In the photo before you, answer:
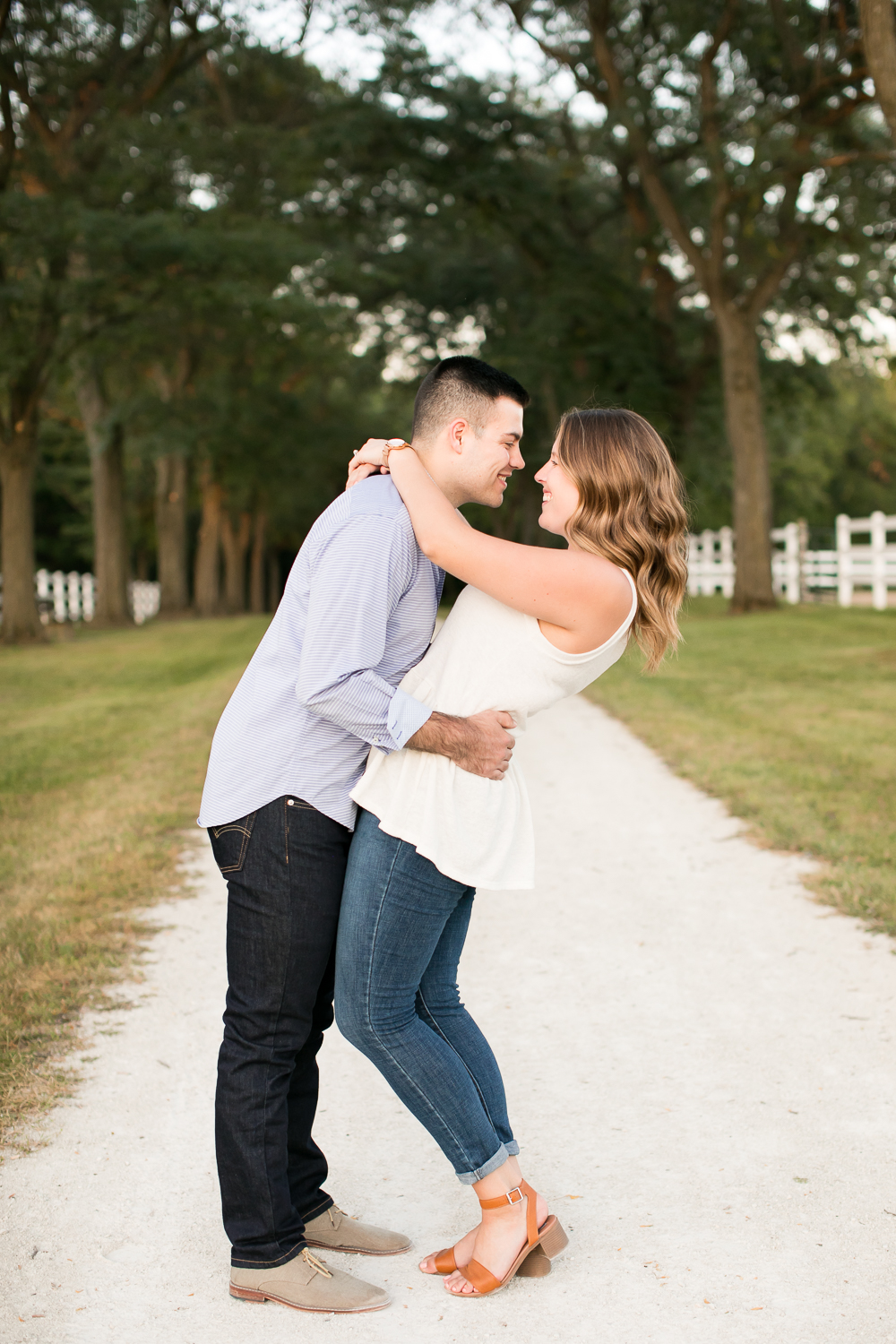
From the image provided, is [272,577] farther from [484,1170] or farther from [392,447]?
[484,1170]

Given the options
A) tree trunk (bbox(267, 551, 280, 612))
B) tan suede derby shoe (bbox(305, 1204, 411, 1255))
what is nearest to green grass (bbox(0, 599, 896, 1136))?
tan suede derby shoe (bbox(305, 1204, 411, 1255))

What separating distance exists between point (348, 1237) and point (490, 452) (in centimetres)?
190

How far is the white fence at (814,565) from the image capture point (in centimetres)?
2383

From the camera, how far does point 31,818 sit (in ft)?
26.0

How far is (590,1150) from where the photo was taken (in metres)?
3.32

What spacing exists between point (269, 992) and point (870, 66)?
1435 centimetres

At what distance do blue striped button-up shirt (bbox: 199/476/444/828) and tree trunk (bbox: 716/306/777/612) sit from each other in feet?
67.1

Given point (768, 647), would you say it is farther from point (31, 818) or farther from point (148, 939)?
point (148, 939)

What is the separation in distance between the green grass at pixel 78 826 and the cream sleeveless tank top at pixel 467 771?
5.80ft

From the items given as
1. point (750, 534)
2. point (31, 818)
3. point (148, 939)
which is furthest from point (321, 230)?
point (148, 939)

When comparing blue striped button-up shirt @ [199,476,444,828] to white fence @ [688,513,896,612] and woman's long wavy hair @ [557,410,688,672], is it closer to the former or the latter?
woman's long wavy hair @ [557,410,688,672]

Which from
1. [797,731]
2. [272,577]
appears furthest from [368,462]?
[272,577]

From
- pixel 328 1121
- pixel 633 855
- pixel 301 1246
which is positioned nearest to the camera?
pixel 301 1246

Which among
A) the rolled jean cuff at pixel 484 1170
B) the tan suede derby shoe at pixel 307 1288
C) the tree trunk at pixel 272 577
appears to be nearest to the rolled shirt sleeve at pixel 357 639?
the rolled jean cuff at pixel 484 1170
